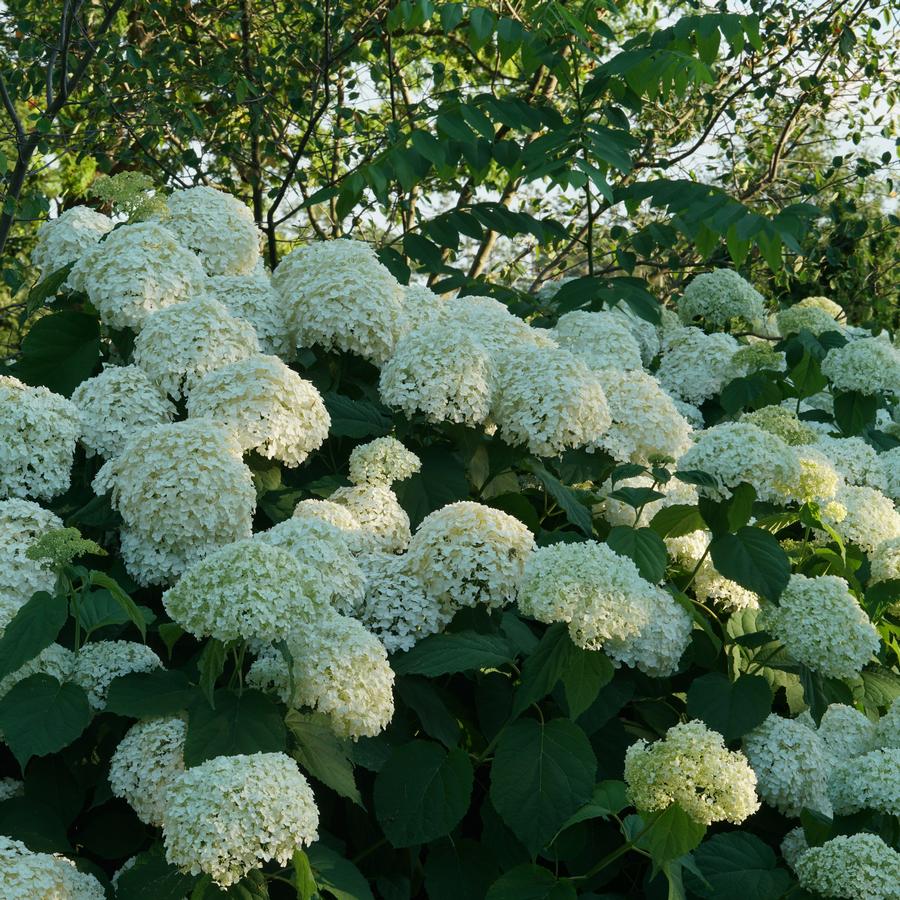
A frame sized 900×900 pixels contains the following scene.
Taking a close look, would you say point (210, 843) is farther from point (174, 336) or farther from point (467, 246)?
point (467, 246)

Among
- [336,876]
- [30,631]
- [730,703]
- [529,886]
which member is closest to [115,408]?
[30,631]

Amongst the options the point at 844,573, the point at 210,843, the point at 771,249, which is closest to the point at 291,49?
the point at 771,249

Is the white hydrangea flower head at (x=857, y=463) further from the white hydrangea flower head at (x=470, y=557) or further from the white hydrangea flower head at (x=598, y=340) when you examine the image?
the white hydrangea flower head at (x=470, y=557)

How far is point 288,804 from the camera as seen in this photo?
2117mm

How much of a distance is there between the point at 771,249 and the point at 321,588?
84.4 inches

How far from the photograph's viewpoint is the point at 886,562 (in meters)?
3.56

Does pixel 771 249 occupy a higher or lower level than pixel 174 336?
higher

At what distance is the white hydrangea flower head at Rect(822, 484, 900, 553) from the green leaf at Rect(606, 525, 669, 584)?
899 millimetres

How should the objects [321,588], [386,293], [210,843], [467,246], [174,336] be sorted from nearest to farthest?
1. [210,843]
2. [321,588]
3. [174,336]
4. [386,293]
5. [467,246]

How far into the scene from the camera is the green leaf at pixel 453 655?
2641mm

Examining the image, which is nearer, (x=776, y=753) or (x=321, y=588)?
(x=321, y=588)

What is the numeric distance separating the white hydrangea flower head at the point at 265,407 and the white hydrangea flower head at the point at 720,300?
2613 mm

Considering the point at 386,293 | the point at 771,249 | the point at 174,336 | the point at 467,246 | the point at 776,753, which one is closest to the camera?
the point at 776,753

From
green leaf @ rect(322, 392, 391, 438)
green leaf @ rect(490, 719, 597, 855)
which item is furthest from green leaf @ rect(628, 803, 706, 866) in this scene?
green leaf @ rect(322, 392, 391, 438)
